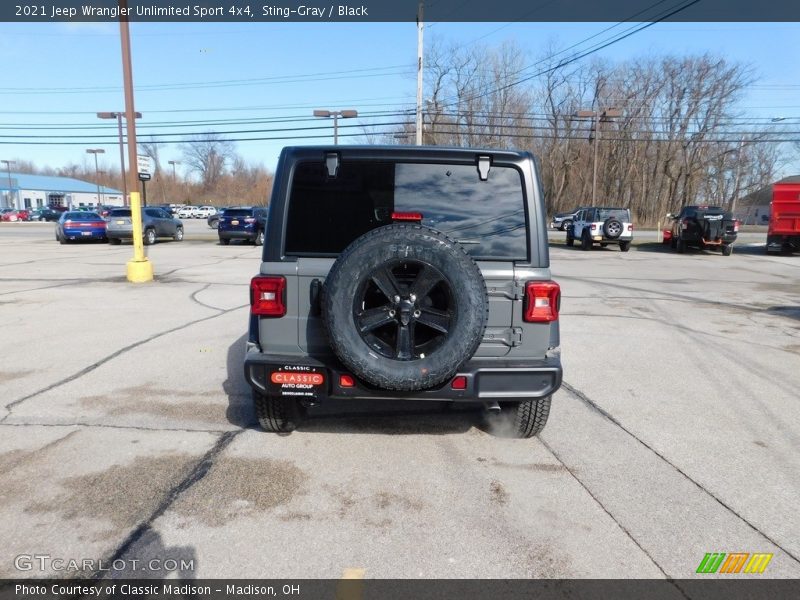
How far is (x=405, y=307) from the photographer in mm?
3258

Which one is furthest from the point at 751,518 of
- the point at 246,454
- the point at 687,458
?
the point at 246,454

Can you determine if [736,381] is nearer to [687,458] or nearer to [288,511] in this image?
[687,458]

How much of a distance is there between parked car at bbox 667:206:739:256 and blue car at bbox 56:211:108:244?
25.3m

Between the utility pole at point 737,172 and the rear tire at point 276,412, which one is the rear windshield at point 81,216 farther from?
the utility pole at point 737,172

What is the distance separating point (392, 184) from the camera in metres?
3.61

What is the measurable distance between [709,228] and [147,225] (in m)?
23.6

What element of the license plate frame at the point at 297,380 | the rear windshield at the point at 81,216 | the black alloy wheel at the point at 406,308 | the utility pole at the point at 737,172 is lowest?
the license plate frame at the point at 297,380

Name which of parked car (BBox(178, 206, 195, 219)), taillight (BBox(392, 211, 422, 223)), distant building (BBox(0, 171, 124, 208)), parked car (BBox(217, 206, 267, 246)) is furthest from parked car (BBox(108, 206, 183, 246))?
distant building (BBox(0, 171, 124, 208))

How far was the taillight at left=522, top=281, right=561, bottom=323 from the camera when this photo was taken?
3.49 metres

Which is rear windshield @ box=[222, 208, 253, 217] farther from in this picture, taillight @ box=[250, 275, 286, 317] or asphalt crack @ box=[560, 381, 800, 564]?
taillight @ box=[250, 275, 286, 317]

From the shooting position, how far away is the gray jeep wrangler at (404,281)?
3.30m

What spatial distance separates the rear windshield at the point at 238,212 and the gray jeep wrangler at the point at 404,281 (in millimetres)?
22860

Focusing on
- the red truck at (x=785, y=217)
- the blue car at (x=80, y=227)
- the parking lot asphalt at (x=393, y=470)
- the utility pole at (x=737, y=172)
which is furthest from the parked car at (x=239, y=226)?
the utility pole at (x=737, y=172)

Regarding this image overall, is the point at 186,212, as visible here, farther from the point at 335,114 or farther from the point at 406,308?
the point at 406,308
